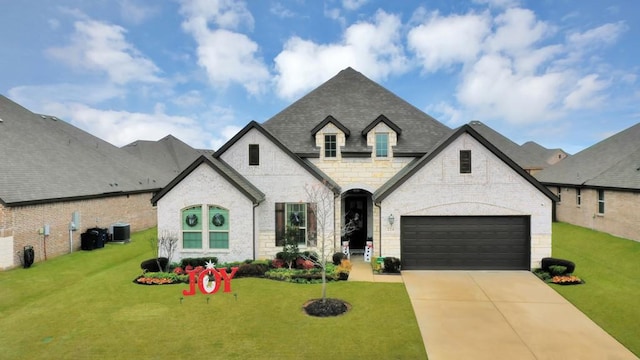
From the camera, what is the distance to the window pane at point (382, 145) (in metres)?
18.1

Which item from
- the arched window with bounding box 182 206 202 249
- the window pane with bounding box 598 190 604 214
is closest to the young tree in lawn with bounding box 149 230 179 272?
the arched window with bounding box 182 206 202 249

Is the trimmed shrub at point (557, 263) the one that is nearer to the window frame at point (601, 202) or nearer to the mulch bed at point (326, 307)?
the mulch bed at point (326, 307)

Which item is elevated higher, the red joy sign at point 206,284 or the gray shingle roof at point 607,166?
the gray shingle roof at point 607,166

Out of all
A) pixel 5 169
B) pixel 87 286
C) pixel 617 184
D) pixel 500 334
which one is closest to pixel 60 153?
pixel 5 169

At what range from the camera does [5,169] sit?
17266mm

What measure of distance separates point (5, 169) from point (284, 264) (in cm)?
1572

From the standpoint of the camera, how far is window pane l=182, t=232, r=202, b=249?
1532cm

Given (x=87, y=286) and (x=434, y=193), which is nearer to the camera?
(x=87, y=286)

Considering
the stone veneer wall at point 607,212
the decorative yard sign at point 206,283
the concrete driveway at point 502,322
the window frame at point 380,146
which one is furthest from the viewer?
the stone veneer wall at point 607,212

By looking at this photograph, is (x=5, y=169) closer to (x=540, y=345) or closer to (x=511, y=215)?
(x=540, y=345)

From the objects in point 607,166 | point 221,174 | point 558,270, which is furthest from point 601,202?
point 221,174

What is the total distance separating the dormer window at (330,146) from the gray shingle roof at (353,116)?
559 millimetres

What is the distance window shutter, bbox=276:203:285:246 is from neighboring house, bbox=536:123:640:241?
20381 mm

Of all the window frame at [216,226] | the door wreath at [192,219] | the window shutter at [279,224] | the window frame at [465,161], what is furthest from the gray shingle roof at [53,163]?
the window frame at [465,161]
